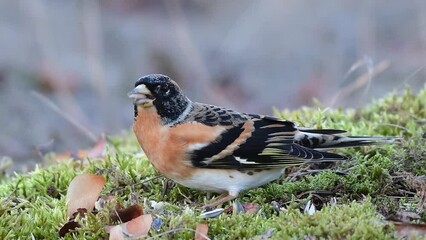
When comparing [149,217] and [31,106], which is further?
[31,106]

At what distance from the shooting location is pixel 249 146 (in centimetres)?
450

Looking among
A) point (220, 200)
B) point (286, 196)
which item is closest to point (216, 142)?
point (220, 200)

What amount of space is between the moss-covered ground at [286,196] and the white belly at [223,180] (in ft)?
0.31

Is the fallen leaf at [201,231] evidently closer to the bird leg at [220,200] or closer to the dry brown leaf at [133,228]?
the dry brown leaf at [133,228]

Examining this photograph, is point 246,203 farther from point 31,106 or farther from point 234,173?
point 31,106

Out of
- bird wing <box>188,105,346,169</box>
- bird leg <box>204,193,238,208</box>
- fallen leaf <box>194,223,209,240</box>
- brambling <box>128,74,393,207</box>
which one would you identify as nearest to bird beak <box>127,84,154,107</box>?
brambling <box>128,74,393,207</box>

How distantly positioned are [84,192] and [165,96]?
740mm

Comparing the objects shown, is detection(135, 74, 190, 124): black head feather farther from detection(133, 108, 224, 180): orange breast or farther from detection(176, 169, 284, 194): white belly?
detection(176, 169, 284, 194): white belly

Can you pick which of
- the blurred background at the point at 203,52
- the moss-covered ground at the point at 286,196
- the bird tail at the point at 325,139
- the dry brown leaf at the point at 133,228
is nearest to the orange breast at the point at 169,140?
the moss-covered ground at the point at 286,196

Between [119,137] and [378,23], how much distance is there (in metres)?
7.97

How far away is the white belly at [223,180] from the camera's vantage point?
4.40m

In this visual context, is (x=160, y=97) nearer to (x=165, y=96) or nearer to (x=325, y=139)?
(x=165, y=96)

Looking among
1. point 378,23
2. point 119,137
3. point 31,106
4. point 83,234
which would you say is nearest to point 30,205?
point 83,234

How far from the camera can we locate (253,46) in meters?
13.4
